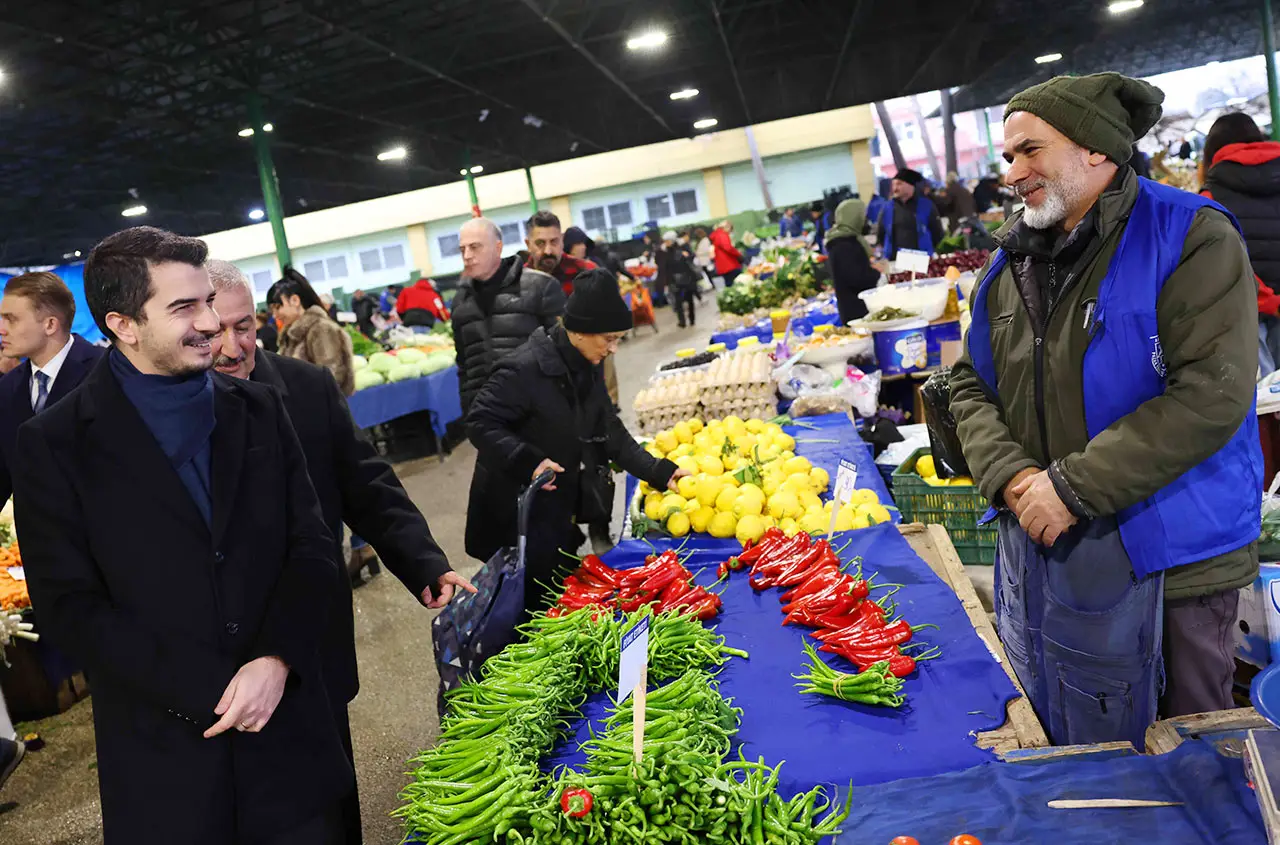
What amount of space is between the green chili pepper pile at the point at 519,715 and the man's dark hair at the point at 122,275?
1130 millimetres

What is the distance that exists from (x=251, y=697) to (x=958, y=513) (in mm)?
3251

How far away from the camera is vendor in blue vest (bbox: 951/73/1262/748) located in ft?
6.64

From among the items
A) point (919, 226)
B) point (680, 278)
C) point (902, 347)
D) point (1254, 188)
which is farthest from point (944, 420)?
point (680, 278)

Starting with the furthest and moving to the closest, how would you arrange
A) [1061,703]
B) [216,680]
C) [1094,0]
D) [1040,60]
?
[1040,60]
[1094,0]
[1061,703]
[216,680]

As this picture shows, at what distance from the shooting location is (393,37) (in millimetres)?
14430

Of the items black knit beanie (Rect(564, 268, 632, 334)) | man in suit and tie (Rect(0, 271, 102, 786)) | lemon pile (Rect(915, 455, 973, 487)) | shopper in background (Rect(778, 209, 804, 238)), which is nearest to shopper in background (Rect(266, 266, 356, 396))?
man in suit and tie (Rect(0, 271, 102, 786))

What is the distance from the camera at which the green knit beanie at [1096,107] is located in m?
2.14

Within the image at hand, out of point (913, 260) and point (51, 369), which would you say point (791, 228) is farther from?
point (51, 369)

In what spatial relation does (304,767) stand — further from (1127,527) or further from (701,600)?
(1127,527)

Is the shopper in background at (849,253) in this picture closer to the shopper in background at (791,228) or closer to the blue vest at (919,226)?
the blue vest at (919,226)

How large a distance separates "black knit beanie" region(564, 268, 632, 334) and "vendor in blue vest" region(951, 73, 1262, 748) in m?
1.65

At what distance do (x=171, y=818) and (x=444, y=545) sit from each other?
17.4 feet

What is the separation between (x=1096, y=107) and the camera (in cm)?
214

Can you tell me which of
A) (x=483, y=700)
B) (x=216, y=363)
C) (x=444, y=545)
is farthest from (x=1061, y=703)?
(x=444, y=545)
